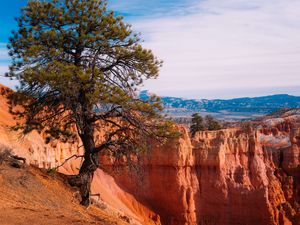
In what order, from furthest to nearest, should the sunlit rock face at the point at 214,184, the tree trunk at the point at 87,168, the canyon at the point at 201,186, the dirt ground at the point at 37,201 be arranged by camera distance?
the sunlit rock face at the point at 214,184
the canyon at the point at 201,186
the tree trunk at the point at 87,168
the dirt ground at the point at 37,201

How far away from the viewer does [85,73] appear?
12258mm

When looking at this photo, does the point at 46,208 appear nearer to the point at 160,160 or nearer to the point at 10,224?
the point at 10,224

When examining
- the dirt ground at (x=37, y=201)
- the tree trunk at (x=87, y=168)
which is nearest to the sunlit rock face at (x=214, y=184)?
the tree trunk at (x=87, y=168)

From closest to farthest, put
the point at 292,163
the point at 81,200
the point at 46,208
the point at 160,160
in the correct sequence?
the point at 46,208
the point at 81,200
the point at 160,160
the point at 292,163

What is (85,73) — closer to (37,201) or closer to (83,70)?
(83,70)

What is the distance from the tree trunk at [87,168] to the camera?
13.7 meters

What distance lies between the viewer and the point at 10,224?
919 centimetres

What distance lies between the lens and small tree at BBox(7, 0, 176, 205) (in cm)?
1213

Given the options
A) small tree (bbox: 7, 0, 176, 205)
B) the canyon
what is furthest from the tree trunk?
the canyon

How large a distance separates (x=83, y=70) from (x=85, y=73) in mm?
291

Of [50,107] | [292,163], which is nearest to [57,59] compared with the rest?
[50,107]

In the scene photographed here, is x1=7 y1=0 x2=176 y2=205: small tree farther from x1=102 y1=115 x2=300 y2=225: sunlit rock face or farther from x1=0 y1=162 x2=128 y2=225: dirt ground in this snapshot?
x1=102 y1=115 x2=300 y2=225: sunlit rock face

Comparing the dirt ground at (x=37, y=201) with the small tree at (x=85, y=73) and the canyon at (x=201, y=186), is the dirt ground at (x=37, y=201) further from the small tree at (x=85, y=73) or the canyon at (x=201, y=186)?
the canyon at (x=201, y=186)

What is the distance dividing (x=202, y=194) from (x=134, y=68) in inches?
799
